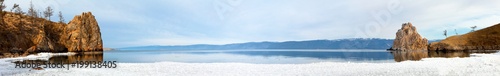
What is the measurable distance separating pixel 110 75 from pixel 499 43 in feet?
527

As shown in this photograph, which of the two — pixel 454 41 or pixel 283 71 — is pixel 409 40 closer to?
pixel 454 41

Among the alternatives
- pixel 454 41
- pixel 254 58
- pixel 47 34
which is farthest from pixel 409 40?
pixel 47 34

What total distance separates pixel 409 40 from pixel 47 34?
173936mm

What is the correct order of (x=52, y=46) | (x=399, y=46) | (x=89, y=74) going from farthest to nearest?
(x=399, y=46)
(x=52, y=46)
(x=89, y=74)

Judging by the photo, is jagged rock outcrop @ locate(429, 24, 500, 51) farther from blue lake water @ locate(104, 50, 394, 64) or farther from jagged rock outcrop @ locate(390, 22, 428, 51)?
blue lake water @ locate(104, 50, 394, 64)

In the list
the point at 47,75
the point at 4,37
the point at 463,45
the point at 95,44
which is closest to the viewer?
the point at 47,75

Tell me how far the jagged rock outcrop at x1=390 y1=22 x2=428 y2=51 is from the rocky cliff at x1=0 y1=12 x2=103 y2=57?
157911mm

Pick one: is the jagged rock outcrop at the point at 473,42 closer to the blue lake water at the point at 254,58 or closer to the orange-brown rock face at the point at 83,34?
the blue lake water at the point at 254,58

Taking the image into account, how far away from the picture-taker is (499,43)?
12444 centimetres

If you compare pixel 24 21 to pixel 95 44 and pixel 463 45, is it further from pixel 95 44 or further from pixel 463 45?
pixel 463 45

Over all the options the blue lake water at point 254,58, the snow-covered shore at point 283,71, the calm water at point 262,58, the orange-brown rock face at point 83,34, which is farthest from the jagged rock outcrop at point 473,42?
the orange-brown rock face at point 83,34

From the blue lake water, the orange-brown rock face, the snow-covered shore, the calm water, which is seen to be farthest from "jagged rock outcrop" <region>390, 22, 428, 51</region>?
the orange-brown rock face

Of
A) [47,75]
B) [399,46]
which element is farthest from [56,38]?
[399,46]

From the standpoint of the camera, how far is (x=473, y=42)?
422 feet
